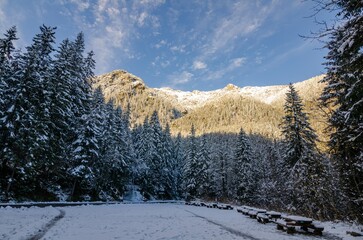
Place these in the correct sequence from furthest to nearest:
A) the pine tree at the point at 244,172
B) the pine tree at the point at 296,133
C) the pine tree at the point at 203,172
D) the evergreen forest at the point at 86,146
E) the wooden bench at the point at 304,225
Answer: the pine tree at the point at 203,172, the pine tree at the point at 244,172, the pine tree at the point at 296,133, the evergreen forest at the point at 86,146, the wooden bench at the point at 304,225

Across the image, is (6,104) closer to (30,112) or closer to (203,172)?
(30,112)

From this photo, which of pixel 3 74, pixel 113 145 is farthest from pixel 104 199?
pixel 3 74

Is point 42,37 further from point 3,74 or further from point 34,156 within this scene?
point 34,156

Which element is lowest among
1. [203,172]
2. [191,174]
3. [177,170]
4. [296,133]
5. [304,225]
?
[304,225]

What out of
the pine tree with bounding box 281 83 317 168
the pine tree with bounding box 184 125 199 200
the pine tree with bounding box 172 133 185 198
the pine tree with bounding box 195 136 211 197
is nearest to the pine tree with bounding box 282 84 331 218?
the pine tree with bounding box 281 83 317 168

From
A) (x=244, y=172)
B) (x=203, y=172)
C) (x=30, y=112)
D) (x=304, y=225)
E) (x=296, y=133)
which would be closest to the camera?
(x=304, y=225)

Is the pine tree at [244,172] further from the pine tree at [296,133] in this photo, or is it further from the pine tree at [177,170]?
the pine tree at [177,170]

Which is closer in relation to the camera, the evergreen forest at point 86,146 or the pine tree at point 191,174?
the evergreen forest at point 86,146

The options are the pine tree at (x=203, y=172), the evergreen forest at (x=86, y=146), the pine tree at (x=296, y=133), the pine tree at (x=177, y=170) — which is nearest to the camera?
the evergreen forest at (x=86, y=146)

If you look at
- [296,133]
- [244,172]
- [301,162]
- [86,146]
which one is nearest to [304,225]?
[301,162]

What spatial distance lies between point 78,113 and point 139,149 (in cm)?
2053

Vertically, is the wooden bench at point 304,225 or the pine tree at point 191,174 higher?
the pine tree at point 191,174

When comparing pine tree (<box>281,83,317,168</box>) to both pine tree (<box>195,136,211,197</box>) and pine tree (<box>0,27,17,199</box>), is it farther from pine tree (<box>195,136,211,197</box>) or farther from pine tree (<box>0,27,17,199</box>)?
pine tree (<box>0,27,17,199</box>)

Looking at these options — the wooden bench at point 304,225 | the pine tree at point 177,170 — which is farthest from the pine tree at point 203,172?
the wooden bench at point 304,225
